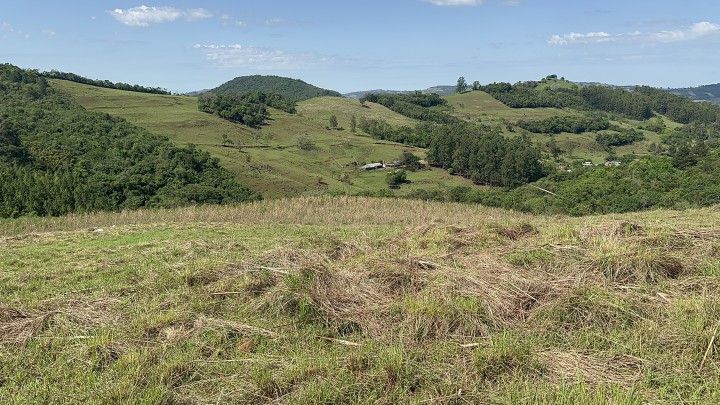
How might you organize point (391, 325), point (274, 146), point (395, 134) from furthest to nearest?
point (395, 134) < point (274, 146) < point (391, 325)

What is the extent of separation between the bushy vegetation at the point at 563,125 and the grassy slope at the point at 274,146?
41.5m

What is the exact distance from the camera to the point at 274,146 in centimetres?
7281

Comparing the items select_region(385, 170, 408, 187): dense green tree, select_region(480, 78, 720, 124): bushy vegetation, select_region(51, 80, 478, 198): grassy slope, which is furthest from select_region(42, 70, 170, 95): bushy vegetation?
select_region(480, 78, 720, 124): bushy vegetation

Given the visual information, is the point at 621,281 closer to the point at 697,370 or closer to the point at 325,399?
the point at 697,370

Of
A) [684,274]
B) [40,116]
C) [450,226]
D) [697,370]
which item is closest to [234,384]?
[697,370]

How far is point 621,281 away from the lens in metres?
5.98

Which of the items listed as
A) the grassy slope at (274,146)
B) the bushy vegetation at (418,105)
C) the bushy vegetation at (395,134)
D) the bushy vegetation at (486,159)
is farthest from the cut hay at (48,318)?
the bushy vegetation at (418,105)

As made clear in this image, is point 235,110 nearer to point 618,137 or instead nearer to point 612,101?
point 618,137

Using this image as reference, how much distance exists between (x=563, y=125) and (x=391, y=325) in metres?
114

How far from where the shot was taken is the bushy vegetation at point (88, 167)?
28.5 meters

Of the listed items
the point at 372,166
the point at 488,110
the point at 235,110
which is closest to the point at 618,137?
the point at 488,110

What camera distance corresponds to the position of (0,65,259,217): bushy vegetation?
28.5m

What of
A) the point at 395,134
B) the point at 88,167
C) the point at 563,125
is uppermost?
the point at 563,125

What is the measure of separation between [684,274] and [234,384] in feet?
17.9
